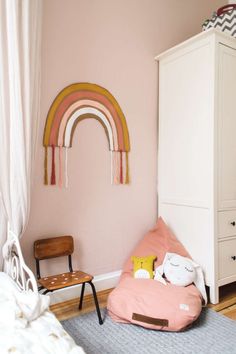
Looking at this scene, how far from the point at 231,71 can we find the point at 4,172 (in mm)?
1970

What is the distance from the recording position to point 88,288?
240cm

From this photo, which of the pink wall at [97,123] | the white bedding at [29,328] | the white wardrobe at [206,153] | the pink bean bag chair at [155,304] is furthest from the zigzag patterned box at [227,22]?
the white bedding at [29,328]

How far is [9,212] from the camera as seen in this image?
1.73 metres

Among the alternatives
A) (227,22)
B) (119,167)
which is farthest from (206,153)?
(227,22)

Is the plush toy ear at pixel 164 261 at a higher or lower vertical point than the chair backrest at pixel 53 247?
Answer: lower

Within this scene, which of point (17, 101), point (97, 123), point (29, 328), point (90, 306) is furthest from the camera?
point (97, 123)

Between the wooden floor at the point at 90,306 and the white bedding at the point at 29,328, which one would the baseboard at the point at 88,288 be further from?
the white bedding at the point at 29,328

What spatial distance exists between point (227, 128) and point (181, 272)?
123cm

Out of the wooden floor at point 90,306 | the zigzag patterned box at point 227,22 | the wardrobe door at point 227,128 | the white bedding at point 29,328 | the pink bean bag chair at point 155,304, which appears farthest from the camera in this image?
the zigzag patterned box at point 227,22

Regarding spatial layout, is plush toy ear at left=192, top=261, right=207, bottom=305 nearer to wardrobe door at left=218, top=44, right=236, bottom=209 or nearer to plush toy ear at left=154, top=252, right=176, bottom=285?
plush toy ear at left=154, top=252, right=176, bottom=285

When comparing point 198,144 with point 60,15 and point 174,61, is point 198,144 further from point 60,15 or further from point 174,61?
point 60,15

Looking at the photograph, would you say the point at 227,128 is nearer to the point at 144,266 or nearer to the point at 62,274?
the point at 144,266

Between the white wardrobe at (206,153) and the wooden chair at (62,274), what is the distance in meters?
0.98

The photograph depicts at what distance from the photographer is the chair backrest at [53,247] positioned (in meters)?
2.09
